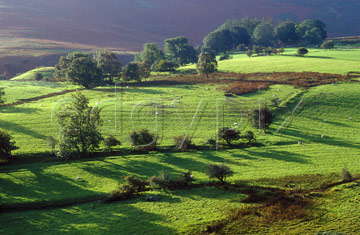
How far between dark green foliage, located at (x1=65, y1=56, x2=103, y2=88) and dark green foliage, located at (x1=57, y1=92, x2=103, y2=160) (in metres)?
40.2

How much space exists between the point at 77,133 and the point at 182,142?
53.8ft

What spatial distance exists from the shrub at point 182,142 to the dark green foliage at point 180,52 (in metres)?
91.2

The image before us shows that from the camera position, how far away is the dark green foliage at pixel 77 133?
47500mm

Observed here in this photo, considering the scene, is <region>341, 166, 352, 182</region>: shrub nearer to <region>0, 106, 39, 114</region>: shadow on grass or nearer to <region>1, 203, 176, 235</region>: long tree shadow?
<region>1, 203, 176, 235</region>: long tree shadow

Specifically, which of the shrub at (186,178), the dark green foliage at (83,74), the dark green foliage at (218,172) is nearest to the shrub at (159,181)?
the shrub at (186,178)

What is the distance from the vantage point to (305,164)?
145 feet

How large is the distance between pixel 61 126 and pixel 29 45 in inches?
6813

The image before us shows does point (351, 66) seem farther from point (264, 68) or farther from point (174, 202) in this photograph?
point (174, 202)

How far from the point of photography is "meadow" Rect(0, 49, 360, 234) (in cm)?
3288

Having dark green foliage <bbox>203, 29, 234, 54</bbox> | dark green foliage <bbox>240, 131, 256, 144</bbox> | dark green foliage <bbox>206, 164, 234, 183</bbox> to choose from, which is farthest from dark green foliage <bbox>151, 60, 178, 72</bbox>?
dark green foliage <bbox>206, 164, 234, 183</bbox>

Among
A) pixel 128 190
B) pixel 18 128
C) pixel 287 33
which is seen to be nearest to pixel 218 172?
pixel 128 190

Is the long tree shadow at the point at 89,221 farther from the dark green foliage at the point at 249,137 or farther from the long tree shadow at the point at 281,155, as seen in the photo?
the dark green foliage at the point at 249,137

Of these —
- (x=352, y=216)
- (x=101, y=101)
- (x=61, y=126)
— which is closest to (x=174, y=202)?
(x=352, y=216)

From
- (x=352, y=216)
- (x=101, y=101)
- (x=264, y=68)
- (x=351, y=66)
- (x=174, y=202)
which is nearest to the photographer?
(x=352, y=216)
